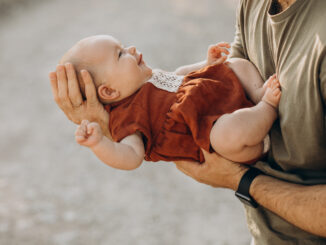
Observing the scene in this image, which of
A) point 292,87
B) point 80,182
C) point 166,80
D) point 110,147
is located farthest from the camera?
point 80,182

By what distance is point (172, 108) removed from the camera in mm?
1241

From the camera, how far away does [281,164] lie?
115cm

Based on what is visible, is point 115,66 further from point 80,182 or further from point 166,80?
point 80,182

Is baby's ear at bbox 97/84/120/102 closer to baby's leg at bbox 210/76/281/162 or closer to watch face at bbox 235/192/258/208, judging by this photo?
baby's leg at bbox 210/76/281/162

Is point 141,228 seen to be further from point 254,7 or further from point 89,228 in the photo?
point 254,7

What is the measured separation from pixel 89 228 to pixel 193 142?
1570 mm

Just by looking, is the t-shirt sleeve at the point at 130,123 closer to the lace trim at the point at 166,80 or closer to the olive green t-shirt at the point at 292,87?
the lace trim at the point at 166,80

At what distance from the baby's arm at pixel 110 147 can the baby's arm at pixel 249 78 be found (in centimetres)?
40

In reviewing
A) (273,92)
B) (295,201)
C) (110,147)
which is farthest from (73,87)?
(295,201)

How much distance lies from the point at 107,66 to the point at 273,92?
54cm

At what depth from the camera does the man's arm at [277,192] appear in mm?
1040

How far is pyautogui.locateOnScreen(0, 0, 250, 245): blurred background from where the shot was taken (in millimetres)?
2551

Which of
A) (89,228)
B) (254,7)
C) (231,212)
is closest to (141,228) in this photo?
(89,228)

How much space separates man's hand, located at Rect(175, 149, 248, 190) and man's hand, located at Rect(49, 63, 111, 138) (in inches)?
13.5
